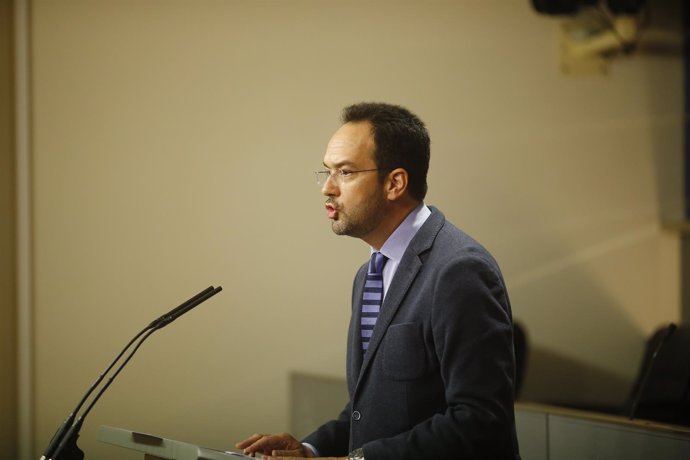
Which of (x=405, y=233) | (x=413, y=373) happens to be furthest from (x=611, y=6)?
(x=413, y=373)

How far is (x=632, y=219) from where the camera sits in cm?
422

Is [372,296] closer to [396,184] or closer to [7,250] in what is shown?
[396,184]

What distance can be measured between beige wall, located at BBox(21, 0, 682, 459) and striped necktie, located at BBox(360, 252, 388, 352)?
1.69 m

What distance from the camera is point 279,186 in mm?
3596

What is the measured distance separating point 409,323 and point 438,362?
105 millimetres

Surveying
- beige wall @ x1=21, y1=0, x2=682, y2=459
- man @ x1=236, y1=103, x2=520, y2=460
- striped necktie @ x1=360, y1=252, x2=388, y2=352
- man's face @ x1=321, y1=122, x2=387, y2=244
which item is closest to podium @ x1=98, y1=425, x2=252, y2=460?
man @ x1=236, y1=103, x2=520, y2=460

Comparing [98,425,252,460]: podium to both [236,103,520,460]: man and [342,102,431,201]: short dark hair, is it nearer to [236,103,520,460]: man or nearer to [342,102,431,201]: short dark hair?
[236,103,520,460]: man

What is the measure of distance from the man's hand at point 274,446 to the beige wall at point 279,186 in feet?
5.47

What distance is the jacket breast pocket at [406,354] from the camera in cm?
167

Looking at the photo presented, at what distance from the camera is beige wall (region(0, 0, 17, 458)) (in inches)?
125

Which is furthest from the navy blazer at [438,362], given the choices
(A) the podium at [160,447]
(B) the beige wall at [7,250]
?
(B) the beige wall at [7,250]

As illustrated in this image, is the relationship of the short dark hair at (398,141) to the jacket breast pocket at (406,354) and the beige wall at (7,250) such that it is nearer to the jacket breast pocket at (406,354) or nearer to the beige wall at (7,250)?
the jacket breast pocket at (406,354)

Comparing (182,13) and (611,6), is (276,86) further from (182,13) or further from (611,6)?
(611,6)

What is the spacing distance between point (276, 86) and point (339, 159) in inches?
72.1
